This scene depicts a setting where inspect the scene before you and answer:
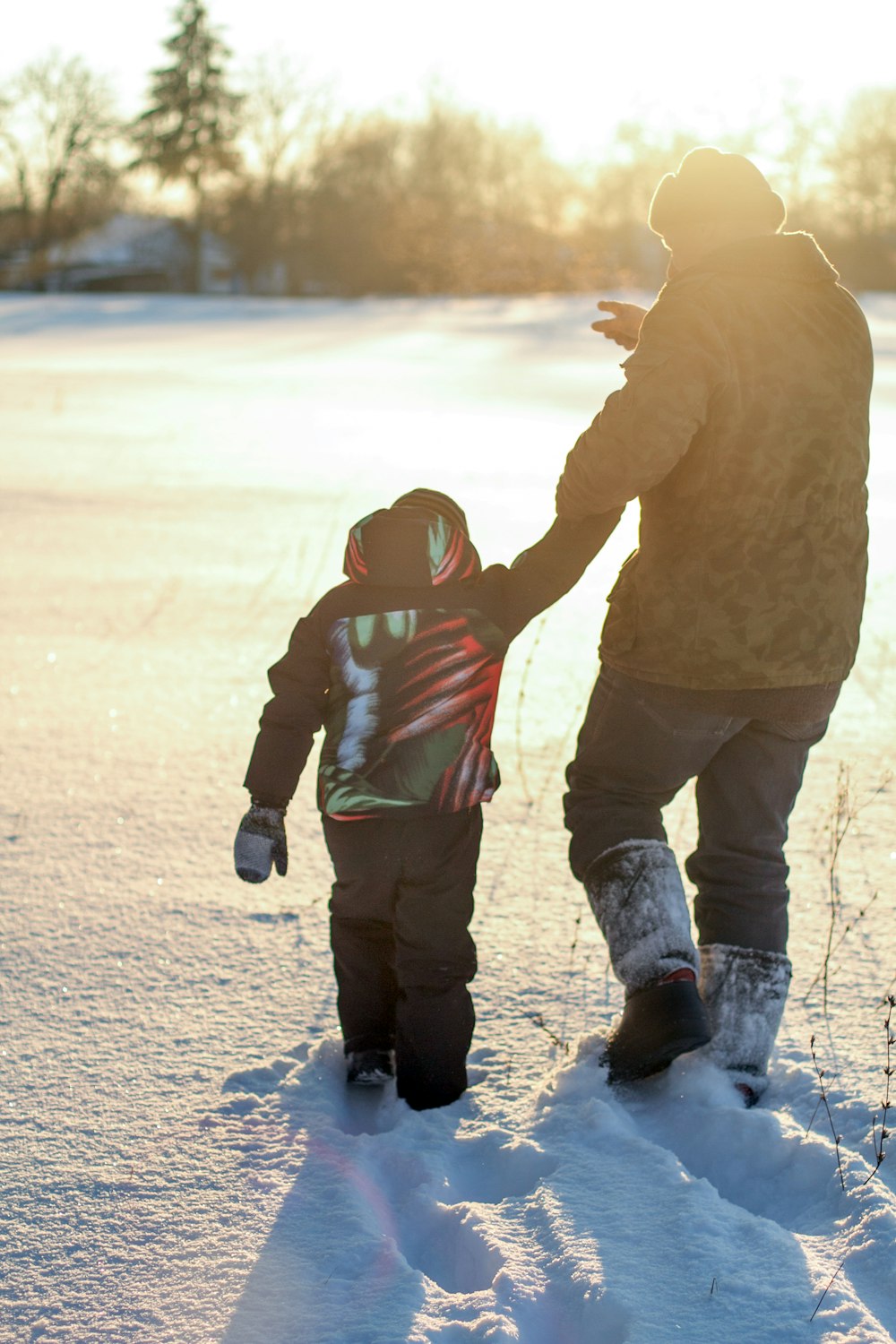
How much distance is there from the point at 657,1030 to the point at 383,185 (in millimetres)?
38926

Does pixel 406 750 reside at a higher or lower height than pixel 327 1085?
higher

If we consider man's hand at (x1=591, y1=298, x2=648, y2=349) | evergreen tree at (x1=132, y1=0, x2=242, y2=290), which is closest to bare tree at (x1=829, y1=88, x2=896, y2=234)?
evergreen tree at (x1=132, y1=0, x2=242, y2=290)

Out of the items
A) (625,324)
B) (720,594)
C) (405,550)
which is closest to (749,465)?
(720,594)

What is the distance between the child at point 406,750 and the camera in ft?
6.86

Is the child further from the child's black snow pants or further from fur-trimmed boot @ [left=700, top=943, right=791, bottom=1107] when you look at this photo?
fur-trimmed boot @ [left=700, top=943, right=791, bottom=1107]

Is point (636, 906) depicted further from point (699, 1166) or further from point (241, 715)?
point (241, 715)

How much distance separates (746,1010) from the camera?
217 centimetres

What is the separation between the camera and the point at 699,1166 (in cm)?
195

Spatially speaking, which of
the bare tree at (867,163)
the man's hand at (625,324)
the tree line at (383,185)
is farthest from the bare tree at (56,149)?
the man's hand at (625,324)

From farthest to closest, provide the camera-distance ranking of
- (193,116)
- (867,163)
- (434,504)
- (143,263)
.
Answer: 1. (143,263)
2. (193,116)
3. (867,163)
4. (434,504)

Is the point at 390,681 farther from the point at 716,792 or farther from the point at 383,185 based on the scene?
the point at 383,185

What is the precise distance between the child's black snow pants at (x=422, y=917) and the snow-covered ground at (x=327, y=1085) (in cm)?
9

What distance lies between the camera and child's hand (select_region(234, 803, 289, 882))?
6.80 feet

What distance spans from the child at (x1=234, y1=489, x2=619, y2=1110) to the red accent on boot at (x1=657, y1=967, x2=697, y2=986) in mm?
347
